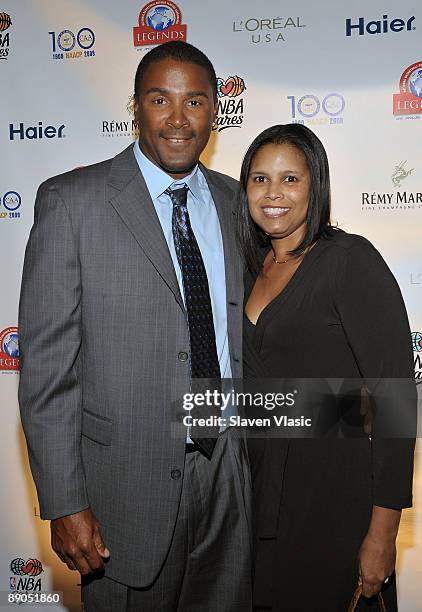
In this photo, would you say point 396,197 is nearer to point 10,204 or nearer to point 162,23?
point 162,23

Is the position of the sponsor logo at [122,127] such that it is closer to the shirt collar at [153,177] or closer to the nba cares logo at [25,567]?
the shirt collar at [153,177]

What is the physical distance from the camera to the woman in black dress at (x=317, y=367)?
1793mm

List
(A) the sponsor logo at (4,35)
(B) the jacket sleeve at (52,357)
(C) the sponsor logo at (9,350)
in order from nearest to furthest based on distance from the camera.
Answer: (B) the jacket sleeve at (52,357) < (A) the sponsor logo at (4,35) < (C) the sponsor logo at (9,350)

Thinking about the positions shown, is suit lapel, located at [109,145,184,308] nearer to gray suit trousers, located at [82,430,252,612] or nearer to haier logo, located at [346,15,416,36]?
gray suit trousers, located at [82,430,252,612]

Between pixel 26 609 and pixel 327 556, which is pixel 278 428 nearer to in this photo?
pixel 327 556

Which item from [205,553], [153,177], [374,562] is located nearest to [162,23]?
[153,177]

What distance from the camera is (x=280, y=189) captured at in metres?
1.93

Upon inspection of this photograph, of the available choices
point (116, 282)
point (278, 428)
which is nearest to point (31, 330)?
point (116, 282)

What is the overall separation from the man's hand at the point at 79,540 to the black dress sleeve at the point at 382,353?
714mm

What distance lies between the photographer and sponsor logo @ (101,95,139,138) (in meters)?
2.96

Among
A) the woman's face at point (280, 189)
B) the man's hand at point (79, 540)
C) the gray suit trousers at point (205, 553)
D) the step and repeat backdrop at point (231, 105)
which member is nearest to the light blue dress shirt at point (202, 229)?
the woman's face at point (280, 189)

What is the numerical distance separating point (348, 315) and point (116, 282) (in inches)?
22.6

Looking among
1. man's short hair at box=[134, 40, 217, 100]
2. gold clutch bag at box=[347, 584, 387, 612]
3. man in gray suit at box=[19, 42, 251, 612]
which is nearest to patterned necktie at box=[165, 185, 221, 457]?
man in gray suit at box=[19, 42, 251, 612]

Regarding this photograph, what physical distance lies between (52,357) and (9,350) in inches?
57.1
